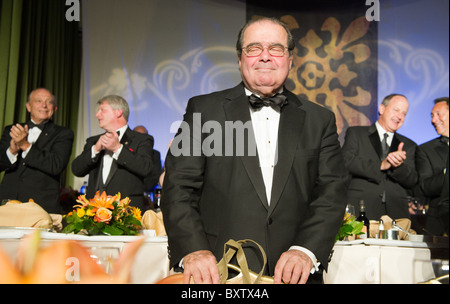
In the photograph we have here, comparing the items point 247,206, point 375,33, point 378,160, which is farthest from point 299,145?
point 375,33

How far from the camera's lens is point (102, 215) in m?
2.21

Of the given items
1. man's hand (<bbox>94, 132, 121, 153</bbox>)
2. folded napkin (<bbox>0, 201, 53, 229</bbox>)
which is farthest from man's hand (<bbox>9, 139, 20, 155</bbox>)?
folded napkin (<bbox>0, 201, 53, 229</bbox>)

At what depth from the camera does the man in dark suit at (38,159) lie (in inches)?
133

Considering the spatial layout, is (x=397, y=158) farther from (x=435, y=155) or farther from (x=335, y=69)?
(x=335, y=69)

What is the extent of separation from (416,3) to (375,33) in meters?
0.57

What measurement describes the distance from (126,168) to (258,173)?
6.54 ft

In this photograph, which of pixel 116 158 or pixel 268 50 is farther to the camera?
pixel 116 158

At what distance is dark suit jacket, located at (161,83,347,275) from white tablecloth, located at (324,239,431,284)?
931 millimetres

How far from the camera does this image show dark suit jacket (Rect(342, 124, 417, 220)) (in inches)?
131

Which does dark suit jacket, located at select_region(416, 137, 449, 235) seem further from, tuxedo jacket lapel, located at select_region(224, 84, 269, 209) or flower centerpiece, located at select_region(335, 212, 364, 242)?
tuxedo jacket lapel, located at select_region(224, 84, 269, 209)

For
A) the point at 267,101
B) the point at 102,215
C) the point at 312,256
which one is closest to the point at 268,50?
the point at 267,101

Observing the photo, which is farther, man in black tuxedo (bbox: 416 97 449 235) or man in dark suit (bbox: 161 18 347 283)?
man in black tuxedo (bbox: 416 97 449 235)

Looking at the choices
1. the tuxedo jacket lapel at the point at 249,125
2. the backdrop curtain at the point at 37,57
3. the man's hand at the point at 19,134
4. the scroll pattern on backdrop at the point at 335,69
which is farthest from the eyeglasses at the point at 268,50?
the scroll pattern on backdrop at the point at 335,69

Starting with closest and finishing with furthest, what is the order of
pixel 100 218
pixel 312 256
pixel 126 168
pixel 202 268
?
pixel 202 268, pixel 312 256, pixel 100 218, pixel 126 168
